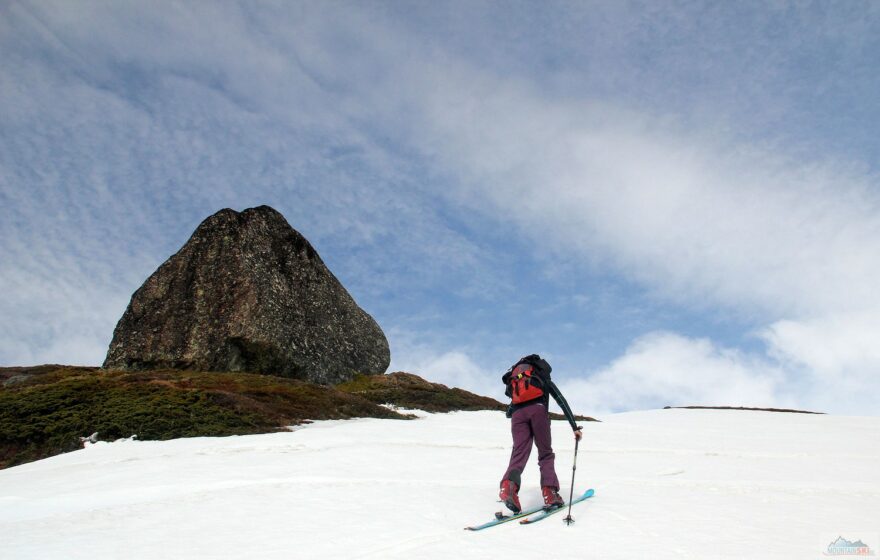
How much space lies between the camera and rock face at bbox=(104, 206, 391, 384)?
96.3 feet

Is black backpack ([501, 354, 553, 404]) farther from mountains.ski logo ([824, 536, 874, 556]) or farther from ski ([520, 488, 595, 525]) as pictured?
mountains.ski logo ([824, 536, 874, 556])

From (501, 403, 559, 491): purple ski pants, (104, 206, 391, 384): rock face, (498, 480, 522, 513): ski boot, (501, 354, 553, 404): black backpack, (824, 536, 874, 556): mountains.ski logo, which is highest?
(104, 206, 391, 384): rock face

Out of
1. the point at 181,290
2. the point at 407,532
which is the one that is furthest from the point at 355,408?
the point at 407,532

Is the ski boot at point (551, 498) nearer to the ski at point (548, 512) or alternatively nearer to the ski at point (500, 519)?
the ski at point (548, 512)

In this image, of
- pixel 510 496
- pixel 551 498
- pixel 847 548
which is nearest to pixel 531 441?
pixel 551 498

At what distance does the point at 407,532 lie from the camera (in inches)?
288

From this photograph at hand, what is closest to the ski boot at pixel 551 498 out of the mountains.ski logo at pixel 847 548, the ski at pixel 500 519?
the ski at pixel 500 519

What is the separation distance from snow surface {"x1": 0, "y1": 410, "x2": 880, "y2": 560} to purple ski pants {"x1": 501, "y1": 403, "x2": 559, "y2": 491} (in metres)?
0.61

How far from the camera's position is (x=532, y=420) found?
30.7ft

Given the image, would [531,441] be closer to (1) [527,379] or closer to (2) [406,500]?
(1) [527,379]

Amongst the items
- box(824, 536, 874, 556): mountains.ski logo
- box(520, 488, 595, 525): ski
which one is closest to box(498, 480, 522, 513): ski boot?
box(520, 488, 595, 525): ski

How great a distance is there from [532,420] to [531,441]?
1.00ft

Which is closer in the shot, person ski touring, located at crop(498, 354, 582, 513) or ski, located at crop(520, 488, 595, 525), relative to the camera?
ski, located at crop(520, 488, 595, 525)

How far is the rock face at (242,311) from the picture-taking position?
29.4 meters
